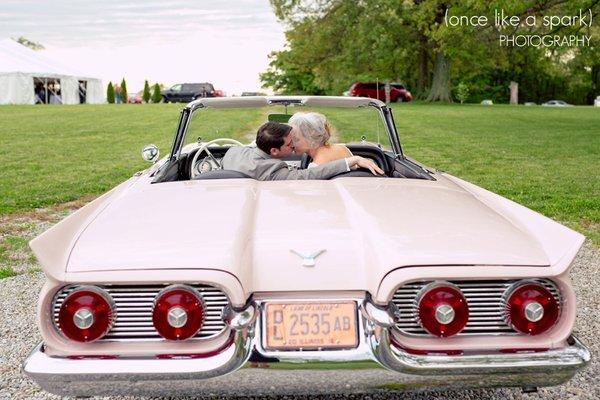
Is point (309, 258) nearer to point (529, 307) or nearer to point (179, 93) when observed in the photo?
point (529, 307)

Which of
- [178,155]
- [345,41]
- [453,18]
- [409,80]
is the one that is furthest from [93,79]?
[178,155]

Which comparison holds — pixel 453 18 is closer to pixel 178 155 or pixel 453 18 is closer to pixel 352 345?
pixel 178 155

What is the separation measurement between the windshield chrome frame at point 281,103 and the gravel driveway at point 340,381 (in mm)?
1352

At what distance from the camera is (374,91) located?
39094 millimetres

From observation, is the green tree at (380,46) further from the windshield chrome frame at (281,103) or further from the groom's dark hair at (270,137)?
the groom's dark hair at (270,137)

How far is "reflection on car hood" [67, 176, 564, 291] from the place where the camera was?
218cm

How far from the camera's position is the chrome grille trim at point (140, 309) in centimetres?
220

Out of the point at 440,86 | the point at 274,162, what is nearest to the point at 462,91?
the point at 440,86

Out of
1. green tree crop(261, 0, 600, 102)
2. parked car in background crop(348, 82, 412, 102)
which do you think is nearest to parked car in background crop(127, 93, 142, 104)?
green tree crop(261, 0, 600, 102)

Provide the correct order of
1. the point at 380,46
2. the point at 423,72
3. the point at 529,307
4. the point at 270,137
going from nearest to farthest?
the point at 529,307 < the point at 270,137 < the point at 380,46 < the point at 423,72

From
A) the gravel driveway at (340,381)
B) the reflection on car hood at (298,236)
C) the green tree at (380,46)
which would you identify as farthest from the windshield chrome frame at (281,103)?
the green tree at (380,46)

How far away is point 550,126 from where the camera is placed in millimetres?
21938

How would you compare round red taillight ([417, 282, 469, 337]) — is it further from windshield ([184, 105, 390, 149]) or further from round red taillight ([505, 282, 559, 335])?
windshield ([184, 105, 390, 149])

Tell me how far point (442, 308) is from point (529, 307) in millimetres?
294
